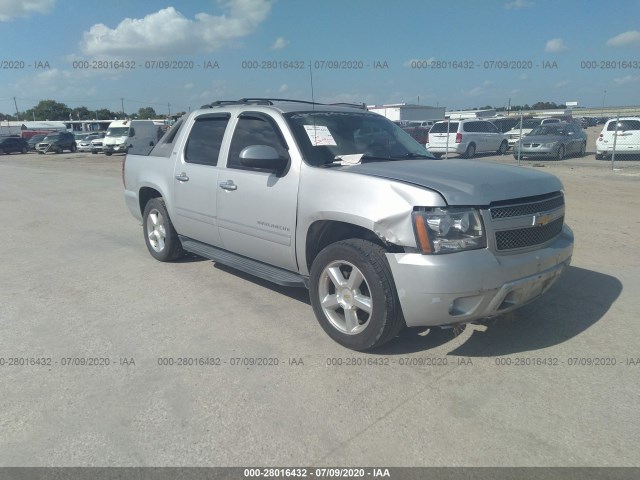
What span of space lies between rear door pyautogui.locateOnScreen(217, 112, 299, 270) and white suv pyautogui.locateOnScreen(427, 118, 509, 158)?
55.6ft

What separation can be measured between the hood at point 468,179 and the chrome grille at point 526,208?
68mm

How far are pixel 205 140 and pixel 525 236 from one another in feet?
11.0

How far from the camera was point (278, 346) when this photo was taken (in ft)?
13.0

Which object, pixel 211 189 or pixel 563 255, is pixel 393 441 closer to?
pixel 563 255

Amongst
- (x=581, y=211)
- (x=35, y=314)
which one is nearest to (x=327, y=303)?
(x=35, y=314)

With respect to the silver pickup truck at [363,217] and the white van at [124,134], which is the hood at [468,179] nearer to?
the silver pickup truck at [363,217]

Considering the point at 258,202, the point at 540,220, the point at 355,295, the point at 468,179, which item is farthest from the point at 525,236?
the point at 258,202

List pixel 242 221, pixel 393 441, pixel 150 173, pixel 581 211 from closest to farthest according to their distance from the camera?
pixel 393 441, pixel 242 221, pixel 150 173, pixel 581 211

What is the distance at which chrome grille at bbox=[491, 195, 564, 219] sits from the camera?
11.3ft

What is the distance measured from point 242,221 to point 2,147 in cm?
4313

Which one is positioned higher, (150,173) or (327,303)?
(150,173)

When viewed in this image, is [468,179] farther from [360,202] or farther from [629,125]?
[629,125]

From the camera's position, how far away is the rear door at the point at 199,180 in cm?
511

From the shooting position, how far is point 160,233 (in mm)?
6250
